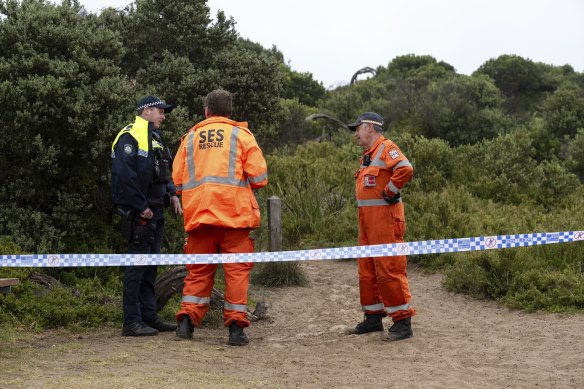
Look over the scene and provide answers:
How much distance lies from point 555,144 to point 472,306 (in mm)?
12563

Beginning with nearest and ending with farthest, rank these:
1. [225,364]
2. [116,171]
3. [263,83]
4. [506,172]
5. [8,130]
Answer: [225,364]
[116,171]
[8,130]
[263,83]
[506,172]

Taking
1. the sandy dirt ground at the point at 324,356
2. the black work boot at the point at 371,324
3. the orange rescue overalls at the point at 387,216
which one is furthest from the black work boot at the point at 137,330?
the orange rescue overalls at the point at 387,216

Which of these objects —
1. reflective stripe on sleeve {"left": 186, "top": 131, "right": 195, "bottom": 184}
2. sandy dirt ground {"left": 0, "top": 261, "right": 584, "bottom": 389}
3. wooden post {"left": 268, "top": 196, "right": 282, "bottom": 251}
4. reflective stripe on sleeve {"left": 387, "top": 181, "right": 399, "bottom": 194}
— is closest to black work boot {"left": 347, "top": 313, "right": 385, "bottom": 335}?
sandy dirt ground {"left": 0, "top": 261, "right": 584, "bottom": 389}

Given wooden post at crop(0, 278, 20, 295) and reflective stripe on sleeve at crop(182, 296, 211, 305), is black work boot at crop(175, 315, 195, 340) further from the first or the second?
wooden post at crop(0, 278, 20, 295)

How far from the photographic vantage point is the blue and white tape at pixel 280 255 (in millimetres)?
7117

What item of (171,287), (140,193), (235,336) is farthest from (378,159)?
(171,287)

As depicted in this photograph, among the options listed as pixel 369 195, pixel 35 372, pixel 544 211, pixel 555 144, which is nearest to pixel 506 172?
pixel 544 211

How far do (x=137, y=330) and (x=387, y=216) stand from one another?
2.50 metres

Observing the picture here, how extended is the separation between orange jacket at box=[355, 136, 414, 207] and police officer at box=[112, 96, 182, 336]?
1851mm

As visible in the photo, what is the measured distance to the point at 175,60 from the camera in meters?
11.5

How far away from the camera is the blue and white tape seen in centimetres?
712

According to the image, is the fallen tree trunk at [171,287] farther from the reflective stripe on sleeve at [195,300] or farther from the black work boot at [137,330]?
the reflective stripe on sleeve at [195,300]

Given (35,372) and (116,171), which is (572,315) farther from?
(35,372)

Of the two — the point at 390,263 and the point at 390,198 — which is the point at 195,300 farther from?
the point at 390,198
